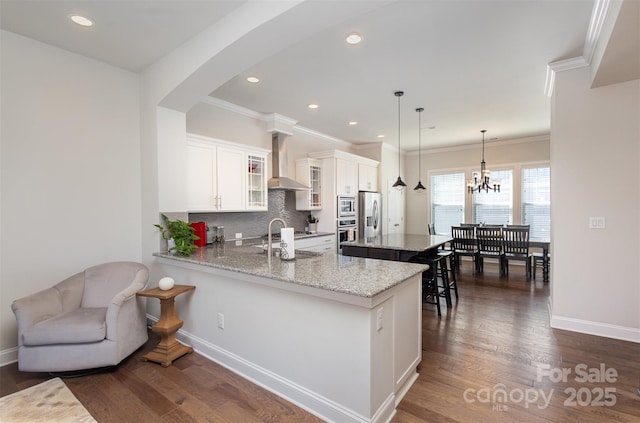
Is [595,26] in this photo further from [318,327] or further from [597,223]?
[318,327]

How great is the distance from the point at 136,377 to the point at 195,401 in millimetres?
656

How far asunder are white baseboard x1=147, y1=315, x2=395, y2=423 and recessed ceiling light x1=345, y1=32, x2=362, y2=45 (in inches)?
112

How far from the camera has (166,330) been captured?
105 inches

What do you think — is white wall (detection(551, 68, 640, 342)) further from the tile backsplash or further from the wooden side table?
the wooden side table

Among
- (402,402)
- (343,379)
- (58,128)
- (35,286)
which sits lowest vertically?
(402,402)

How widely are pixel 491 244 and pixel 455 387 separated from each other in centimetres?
427

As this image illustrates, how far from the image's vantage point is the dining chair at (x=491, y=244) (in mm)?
5746

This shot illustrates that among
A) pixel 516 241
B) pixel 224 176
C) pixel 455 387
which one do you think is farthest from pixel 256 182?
pixel 516 241

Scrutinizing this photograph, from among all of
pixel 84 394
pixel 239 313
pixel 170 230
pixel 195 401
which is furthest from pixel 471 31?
pixel 84 394

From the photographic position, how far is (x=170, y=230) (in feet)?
10.4

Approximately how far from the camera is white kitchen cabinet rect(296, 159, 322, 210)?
5461mm

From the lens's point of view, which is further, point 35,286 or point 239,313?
point 35,286

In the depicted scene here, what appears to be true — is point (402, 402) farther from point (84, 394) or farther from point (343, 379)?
point (84, 394)

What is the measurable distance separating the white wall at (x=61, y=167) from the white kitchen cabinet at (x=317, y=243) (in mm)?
2218
